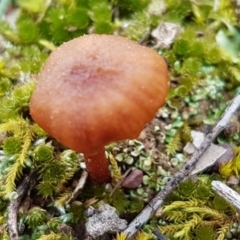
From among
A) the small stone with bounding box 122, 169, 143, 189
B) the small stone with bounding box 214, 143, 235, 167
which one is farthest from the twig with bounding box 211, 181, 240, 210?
the small stone with bounding box 122, 169, 143, 189

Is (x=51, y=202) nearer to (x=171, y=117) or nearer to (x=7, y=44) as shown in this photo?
(x=171, y=117)

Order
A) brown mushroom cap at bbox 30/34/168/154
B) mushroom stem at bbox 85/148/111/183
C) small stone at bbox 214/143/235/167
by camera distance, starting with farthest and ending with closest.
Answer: small stone at bbox 214/143/235/167, mushroom stem at bbox 85/148/111/183, brown mushroom cap at bbox 30/34/168/154

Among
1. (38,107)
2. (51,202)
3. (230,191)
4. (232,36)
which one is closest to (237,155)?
(230,191)

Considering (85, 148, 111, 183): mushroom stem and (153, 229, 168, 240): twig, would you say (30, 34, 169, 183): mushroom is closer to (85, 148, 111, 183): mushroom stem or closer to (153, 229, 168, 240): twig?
(85, 148, 111, 183): mushroom stem

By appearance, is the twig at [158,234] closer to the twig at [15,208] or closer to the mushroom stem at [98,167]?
the mushroom stem at [98,167]

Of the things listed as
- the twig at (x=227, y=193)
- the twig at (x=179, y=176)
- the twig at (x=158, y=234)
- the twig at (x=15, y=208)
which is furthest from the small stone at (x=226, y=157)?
the twig at (x=15, y=208)

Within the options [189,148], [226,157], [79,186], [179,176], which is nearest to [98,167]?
[79,186]
